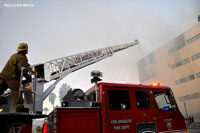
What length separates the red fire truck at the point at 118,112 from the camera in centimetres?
404

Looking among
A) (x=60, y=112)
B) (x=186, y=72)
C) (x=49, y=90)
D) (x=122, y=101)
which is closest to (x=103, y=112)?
(x=122, y=101)

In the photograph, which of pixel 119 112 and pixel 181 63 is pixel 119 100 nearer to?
pixel 119 112

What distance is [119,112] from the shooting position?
457cm

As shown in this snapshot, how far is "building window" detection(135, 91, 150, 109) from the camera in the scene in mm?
5030

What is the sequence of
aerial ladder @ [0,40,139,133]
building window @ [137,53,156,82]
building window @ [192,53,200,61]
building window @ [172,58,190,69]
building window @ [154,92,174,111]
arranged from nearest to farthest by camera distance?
1. aerial ladder @ [0,40,139,133]
2. building window @ [154,92,174,111]
3. building window @ [192,53,200,61]
4. building window @ [172,58,190,69]
5. building window @ [137,53,156,82]

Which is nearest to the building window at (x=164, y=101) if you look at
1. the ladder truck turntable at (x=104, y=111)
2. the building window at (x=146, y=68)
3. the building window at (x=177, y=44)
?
the ladder truck turntable at (x=104, y=111)

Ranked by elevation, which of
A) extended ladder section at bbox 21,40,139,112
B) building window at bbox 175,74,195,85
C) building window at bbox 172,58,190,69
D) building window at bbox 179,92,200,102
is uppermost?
building window at bbox 172,58,190,69

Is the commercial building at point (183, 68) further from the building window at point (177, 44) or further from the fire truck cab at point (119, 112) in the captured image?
the fire truck cab at point (119, 112)

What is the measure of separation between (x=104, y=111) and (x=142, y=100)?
1463 millimetres

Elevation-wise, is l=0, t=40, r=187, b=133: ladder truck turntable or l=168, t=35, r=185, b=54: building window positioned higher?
l=168, t=35, r=185, b=54: building window

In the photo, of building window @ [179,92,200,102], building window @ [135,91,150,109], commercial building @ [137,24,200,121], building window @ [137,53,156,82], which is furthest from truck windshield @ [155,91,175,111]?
building window @ [137,53,156,82]

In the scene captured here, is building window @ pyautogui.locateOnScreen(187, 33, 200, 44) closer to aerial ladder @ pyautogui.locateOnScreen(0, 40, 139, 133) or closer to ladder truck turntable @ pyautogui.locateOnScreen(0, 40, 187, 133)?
aerial ladder @ pyautogui.locateOnScreen(0, 40, 139, 133)

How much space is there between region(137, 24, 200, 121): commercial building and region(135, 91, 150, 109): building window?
2958cm

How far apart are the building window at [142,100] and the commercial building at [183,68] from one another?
29.6 meters
